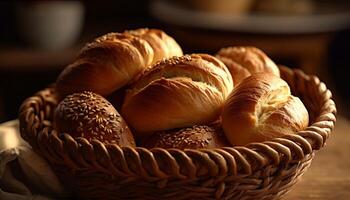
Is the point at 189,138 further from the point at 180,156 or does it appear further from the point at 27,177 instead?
the point at 27,177

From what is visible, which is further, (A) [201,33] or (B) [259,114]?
(A) [201,33]

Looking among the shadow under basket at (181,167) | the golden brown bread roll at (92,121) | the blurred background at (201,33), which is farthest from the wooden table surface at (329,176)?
the blurred background at (201,33)

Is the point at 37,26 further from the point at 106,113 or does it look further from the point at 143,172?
the point at 143,172

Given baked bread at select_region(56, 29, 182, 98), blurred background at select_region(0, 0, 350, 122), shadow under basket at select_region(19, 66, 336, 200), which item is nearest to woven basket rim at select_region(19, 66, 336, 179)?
shadow under basket at select_region(19, 66, 336, 200)

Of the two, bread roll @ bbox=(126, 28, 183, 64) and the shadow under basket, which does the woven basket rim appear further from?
bread roll @ bbox=(126, 28, 183, 64)

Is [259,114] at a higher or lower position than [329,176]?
higher

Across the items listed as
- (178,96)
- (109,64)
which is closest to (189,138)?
(178,96)

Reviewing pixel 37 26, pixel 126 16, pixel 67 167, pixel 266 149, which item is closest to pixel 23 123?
pixel 67 167
